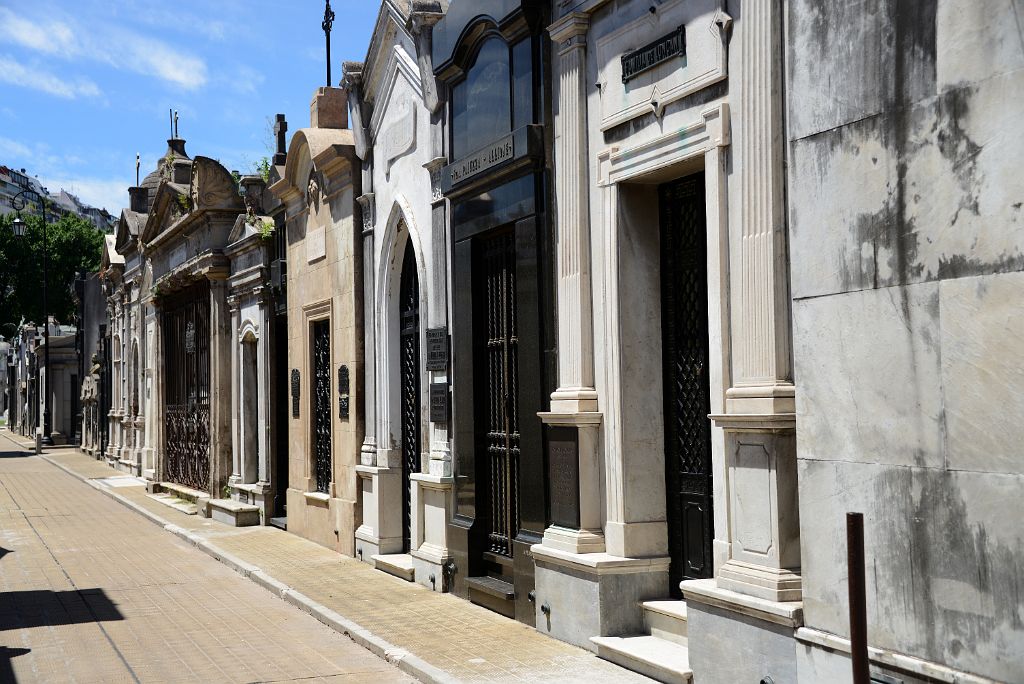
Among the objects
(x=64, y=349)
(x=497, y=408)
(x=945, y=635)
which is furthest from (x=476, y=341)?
(x=64, y=349)

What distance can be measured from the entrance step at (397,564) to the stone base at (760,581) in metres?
5.67

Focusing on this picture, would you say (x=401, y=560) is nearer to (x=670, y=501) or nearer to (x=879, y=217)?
(x=670, y=501)

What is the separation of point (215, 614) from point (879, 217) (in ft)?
24.9

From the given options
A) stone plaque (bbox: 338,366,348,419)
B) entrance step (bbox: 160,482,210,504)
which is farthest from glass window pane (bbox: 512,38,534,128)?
entrance step (bbox: 160,482,210,504)

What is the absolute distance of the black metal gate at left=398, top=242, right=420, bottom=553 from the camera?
42.4 ft

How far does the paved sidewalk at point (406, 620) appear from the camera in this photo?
7.98 meters

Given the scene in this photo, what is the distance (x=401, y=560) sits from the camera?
41.2ft

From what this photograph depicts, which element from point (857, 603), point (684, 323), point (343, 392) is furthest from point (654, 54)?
point (343, 392)

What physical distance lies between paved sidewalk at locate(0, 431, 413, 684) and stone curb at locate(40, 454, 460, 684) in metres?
0.08

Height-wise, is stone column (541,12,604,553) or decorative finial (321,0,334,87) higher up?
decorative finial (321,0,334,87)

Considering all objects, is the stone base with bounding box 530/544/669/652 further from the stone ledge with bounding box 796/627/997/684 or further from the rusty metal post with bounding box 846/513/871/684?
the rusty metal post with bounding box 846/513/871/684

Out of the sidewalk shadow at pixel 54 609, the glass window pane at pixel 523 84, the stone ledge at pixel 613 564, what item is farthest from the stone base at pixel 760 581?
the sidewalk shadow at pixel 54 609

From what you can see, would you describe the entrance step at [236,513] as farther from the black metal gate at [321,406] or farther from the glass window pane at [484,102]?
the glass window pane at [484,102]

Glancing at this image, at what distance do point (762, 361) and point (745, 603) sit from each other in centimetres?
138
